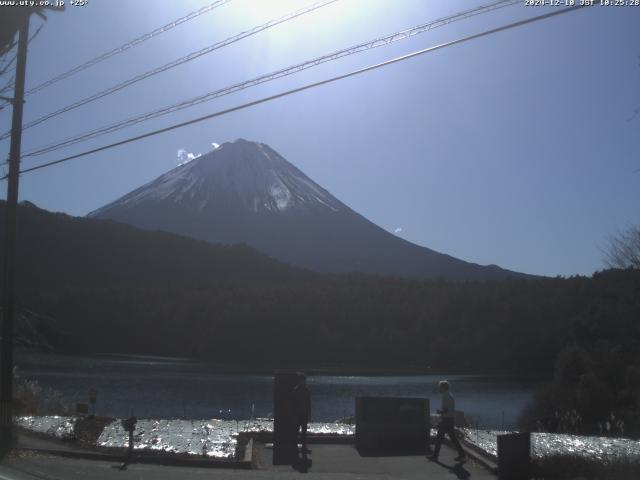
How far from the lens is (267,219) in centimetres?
11562

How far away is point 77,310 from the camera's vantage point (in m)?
53.0

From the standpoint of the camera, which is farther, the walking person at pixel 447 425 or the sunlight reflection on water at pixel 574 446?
the walking person at pixel 447 425

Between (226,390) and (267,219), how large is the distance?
279 ft

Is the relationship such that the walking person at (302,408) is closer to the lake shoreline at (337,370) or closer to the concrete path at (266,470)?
the concrete path at (266,470)

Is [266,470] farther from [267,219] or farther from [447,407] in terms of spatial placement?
[267,219]

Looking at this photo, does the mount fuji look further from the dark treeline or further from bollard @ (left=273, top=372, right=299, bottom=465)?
bollard @ (left=273, top=372, right=299, bottom=465)

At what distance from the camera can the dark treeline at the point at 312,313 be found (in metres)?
30.6

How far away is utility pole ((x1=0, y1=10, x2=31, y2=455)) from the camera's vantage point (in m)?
14.0

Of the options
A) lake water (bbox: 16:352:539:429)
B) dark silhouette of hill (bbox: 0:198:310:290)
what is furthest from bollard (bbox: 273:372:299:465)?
dark silhouette of hill (bbox: 0:198:310:290)

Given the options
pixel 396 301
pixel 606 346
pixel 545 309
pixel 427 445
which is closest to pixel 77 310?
pixel 396 301

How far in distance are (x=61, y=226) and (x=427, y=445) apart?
6460cm

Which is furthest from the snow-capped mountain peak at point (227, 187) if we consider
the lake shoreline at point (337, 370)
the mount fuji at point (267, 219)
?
the lake shoreline at point (337, 370)

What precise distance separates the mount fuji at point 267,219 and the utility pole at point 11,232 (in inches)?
3374

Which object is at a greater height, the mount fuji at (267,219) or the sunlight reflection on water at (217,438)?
the mount fuji at (267,219)
